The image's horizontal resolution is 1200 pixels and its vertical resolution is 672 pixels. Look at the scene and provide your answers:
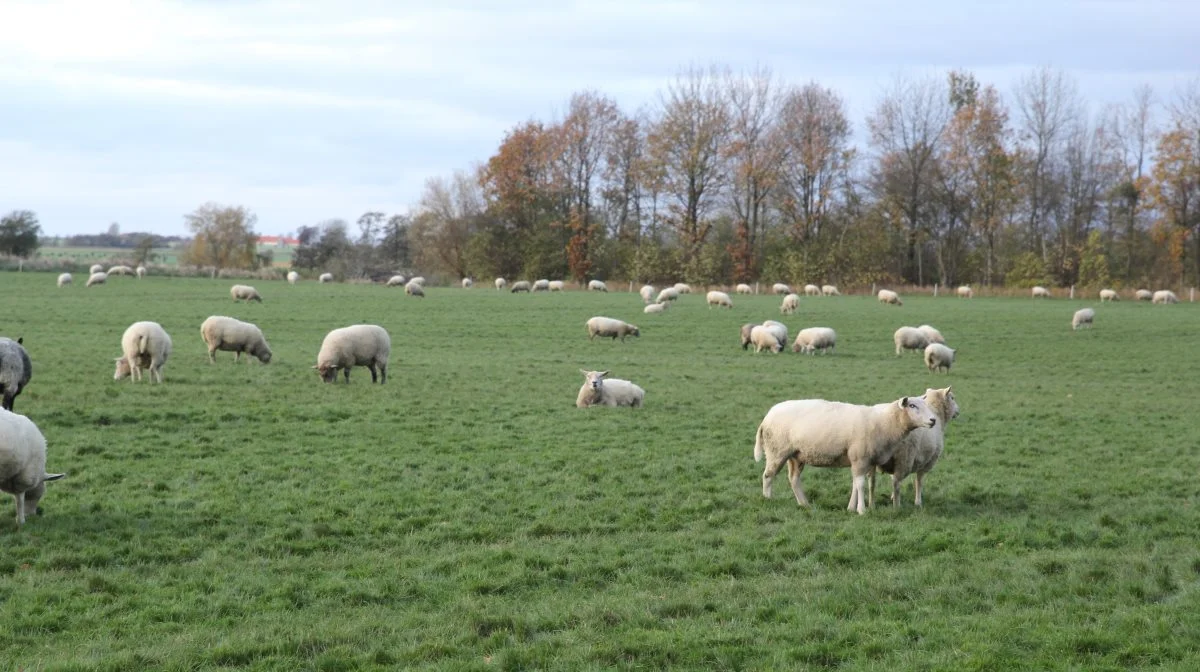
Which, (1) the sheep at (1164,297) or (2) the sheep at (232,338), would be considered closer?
(2) the sheep at (232,338)

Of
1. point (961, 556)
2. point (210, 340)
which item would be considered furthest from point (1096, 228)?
point (961, 556)

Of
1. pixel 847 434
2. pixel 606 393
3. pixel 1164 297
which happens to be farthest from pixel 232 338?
pixel 1164 297

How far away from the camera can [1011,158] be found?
74688mm

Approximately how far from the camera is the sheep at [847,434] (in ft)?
37.7

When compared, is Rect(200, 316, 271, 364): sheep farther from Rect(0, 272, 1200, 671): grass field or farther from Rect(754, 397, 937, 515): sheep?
Rect(754, 397, 937, 515): sheep

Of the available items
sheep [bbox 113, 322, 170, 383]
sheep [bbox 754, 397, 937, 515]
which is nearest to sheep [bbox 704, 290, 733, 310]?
sheep [bbox 113, 322, 170, 383]

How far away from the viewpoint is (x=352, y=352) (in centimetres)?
2295

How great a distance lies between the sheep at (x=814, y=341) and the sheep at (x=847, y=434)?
23.2 m

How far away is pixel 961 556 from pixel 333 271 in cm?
9630

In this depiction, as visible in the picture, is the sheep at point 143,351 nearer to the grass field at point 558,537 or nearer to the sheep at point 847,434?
the grass field at point 558,537

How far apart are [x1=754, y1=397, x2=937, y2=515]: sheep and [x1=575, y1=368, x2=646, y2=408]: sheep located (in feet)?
27.7

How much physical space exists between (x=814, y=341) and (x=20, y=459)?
28.6 meters

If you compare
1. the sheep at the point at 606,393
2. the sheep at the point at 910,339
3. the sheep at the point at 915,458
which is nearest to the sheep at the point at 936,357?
the sheep at the point at 910,339

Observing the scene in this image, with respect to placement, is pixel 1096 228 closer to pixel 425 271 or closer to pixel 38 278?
pixel 425 271
